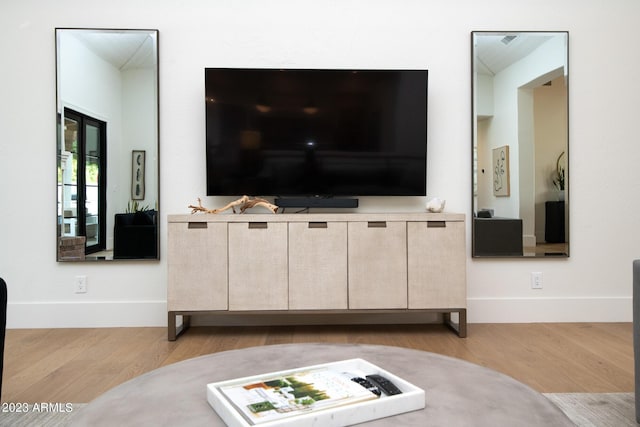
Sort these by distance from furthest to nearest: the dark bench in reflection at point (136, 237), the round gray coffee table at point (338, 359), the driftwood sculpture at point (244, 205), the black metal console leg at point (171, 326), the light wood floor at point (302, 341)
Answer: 1. the dark bench in reflection at point (136, 237)
2. the driftwood sculpture at point (244, 205)
3. the black metal console leg at point (171, 326)
4. the light wood floor at point (302, 341)
5. the round gray coffee table at point (338, 359)

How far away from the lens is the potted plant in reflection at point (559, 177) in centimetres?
330

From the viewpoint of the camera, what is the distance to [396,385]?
3.25ft

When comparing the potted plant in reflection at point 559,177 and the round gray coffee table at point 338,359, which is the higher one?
the potted plant in reflection at point 559,177

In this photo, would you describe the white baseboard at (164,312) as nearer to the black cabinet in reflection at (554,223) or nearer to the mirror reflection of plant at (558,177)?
the black cabinet in reflection at (554,223)

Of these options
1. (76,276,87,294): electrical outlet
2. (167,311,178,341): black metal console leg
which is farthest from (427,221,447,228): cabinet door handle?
(76,276,87,294): electrical outlet

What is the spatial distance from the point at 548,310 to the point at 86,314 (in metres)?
3.13

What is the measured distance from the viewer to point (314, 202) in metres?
3.18

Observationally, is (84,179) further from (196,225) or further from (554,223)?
(554,223)

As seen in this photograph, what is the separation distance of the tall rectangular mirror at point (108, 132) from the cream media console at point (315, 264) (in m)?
0.58

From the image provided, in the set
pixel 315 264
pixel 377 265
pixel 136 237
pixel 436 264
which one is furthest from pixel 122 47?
pixel 436 264

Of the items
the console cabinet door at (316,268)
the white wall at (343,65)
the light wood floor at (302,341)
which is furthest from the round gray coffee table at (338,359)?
the white wall at (343,65)

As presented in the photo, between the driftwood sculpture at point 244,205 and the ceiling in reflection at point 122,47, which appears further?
the ceiling in reflection at point 122,47

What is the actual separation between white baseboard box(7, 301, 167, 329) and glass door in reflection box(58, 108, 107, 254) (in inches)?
15.3

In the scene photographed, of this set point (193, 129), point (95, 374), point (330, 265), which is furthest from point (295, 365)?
point (193, 129)
